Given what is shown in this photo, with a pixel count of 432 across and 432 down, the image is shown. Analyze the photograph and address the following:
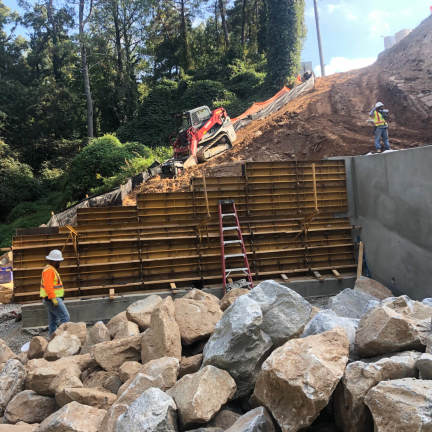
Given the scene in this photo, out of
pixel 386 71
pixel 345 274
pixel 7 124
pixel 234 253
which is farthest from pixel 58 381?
pixel 7 124

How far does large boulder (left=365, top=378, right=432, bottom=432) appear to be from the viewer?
2.61 m

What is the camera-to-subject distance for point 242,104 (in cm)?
2784

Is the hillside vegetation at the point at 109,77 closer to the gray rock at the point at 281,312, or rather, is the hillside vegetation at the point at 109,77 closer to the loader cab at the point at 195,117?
the loader cab at the point at 195,117

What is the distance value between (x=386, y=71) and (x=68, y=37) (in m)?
A: 25.3

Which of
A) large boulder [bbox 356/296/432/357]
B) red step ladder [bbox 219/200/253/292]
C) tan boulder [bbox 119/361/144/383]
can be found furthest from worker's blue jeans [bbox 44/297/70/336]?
large boulder [bbox 356/296/432/357]

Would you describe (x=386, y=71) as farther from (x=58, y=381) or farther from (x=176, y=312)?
(x=58, y=381)

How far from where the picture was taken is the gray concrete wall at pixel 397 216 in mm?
7953

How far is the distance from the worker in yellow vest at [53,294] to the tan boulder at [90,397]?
10.2 ft

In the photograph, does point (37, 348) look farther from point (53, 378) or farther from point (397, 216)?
point (397, 216)

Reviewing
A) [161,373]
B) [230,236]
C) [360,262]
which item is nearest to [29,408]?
[161,373]

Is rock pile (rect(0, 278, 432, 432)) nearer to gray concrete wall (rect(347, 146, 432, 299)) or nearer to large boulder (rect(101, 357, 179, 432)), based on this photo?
large boulder (rect(101, 357, 179, 432))

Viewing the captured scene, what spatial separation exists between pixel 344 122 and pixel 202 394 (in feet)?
48.6

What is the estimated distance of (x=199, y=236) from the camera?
30.7ft

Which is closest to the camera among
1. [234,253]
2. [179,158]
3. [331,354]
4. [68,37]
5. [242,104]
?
[331,354]
